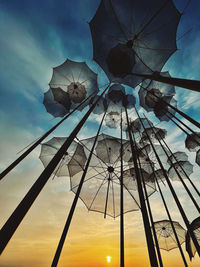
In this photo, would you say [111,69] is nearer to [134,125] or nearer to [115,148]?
[115,148]

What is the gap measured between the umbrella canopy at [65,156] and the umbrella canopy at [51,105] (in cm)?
243

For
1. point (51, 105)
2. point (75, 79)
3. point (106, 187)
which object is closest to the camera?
point (106, 187)

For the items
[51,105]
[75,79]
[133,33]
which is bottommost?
[133,33]

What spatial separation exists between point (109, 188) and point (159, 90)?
8883mm

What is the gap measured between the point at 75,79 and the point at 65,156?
658 cm

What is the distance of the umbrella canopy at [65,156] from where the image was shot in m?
9.95

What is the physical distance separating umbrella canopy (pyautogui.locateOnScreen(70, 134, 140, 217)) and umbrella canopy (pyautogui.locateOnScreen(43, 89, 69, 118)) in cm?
380

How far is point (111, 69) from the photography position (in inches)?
239

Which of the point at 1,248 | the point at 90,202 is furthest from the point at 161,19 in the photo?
the point at 90,202

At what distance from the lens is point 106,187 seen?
30.7 feet

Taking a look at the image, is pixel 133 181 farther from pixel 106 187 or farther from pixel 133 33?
pixel 133 33

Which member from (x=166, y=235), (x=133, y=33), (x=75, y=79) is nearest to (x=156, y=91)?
(x=133, y=33)

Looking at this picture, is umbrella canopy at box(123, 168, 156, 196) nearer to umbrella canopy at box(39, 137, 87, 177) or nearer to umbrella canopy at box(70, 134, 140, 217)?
umbrella canopy at box(70, 134, 140, 217)

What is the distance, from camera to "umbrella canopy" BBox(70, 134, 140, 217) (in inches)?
354
